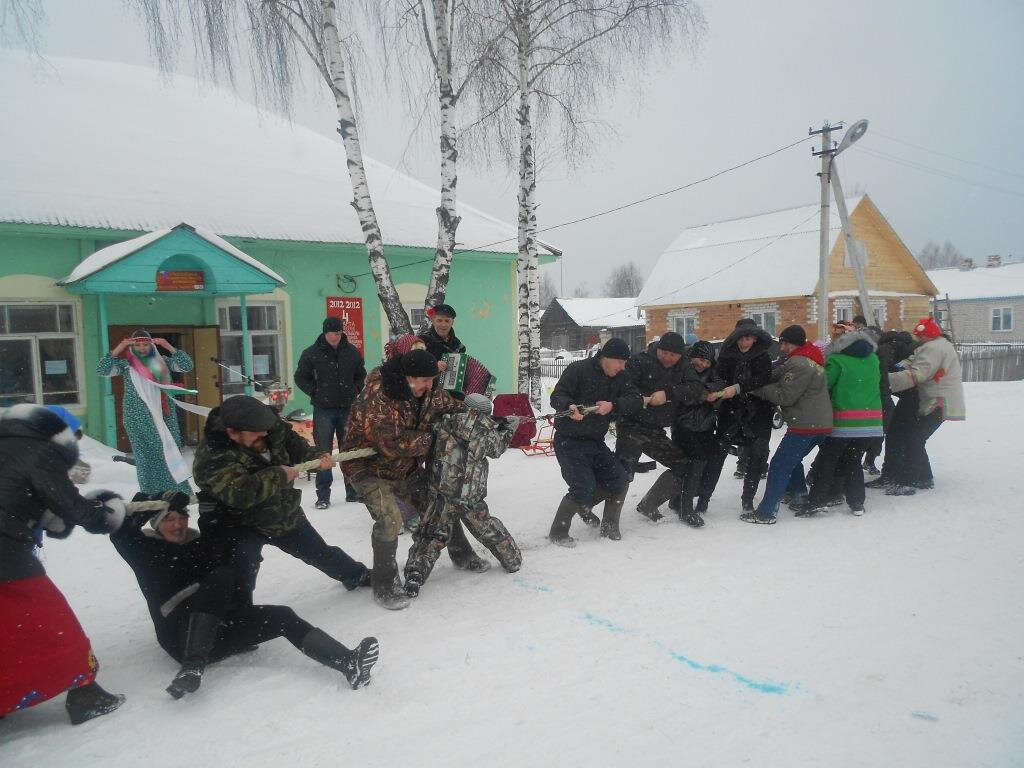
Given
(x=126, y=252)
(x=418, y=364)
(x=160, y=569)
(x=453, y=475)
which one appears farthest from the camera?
(x=126, y=252)

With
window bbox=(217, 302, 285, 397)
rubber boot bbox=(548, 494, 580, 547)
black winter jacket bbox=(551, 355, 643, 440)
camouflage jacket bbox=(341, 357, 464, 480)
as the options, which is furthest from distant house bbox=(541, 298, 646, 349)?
camouflage jacket bbox=(341, 357, 464, 480)

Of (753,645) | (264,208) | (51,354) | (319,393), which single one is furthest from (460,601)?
(264,208)

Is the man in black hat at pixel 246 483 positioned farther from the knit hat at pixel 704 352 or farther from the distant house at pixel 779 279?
the distant house at pixel 779 279

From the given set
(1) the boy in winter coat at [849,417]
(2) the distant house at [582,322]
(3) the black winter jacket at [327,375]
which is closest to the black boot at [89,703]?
(3) the black winter jacket at [327,375]

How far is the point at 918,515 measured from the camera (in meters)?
5.57

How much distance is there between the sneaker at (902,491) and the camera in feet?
20.5

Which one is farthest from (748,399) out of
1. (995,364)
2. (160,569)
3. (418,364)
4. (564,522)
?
(995,364)

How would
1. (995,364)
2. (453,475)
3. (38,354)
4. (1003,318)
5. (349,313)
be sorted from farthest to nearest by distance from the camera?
(1003,318) → (995,364) → (349,313) → (38,354) → (453,475)

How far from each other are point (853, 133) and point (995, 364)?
1243 cm

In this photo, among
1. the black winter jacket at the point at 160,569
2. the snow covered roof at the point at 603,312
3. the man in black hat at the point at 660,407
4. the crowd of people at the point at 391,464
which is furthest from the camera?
the snow covered roof at the point at 603,312

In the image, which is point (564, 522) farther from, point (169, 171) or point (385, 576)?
point (169, 171)

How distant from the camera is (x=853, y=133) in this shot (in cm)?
1089

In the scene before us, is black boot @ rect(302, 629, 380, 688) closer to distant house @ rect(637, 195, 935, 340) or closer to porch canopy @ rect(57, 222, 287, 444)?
porch canopy @ rect(57, 222, 287, 444)

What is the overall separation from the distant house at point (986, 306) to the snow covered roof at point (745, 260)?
14129 mm
